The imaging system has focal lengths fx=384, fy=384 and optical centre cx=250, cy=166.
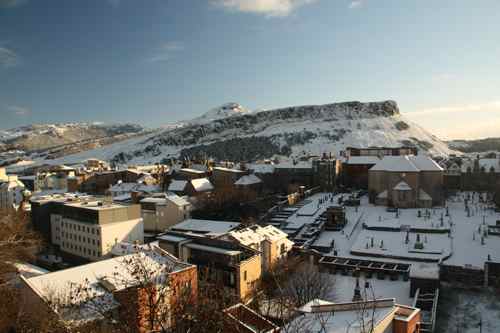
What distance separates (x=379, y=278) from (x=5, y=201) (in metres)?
52.1

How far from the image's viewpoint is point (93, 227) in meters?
31.3

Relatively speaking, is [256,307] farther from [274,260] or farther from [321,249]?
[321,249]

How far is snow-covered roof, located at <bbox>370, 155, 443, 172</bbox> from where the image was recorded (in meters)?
44.1

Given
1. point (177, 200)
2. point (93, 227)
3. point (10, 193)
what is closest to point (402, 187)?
point (177, 200)

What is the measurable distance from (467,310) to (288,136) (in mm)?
92005

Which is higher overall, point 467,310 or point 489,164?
point 489,164

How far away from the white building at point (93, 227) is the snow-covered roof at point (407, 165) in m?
28.8

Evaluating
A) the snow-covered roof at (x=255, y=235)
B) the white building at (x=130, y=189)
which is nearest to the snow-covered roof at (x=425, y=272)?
the snow-covered roof at (x=255, y=235)

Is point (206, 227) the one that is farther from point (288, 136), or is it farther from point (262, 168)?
point (288, 136)

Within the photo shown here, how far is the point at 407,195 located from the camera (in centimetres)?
4294

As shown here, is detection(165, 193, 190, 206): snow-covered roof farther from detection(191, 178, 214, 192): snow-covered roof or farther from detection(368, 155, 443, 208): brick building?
detection(368, 155, 443, 208): brick building

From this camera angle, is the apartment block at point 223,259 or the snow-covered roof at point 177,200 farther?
the snow-covered roof at point 177,200

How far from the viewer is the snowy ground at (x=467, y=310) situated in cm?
1964

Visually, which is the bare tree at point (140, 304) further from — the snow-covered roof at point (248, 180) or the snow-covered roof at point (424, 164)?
the snow-covered roof at point (424, 164)
